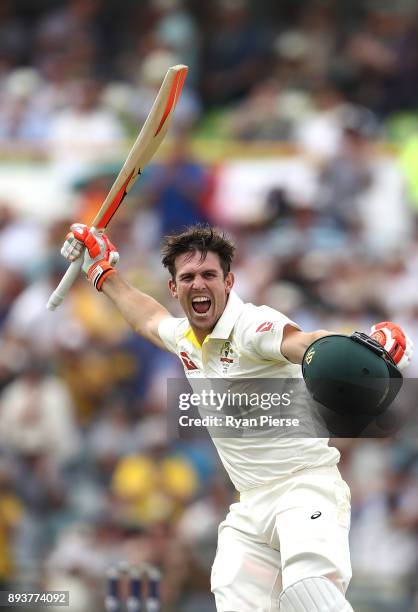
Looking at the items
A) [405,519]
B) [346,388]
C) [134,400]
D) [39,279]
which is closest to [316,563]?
Result: [346,388]

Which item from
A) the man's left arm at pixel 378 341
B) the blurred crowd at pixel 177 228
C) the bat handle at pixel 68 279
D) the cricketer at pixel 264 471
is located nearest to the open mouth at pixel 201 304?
the cricketer at pixel 264 471

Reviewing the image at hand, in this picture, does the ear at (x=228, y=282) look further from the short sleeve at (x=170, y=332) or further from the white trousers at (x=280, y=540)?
the white trousers at (x=280, y=540)

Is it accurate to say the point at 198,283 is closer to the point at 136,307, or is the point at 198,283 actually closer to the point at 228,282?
the point at 228,282

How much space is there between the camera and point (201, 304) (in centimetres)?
502

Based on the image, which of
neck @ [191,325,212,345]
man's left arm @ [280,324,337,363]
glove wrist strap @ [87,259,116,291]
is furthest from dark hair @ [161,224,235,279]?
glove wrist strap @ [87,259,116,291]

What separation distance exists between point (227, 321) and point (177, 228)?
13.9 ft

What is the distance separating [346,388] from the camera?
450cm

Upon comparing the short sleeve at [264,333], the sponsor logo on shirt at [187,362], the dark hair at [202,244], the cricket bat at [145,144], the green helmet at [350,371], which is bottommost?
the green helmet at [350,371]

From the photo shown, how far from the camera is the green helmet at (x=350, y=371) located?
4.45 m

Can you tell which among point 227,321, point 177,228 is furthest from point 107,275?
point 177,228

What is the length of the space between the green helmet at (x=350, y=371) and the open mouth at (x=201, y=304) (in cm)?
65

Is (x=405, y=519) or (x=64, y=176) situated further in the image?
(x=64, y=176)

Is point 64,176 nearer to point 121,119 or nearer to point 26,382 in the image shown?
point 121,119

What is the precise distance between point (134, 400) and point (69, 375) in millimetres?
514
